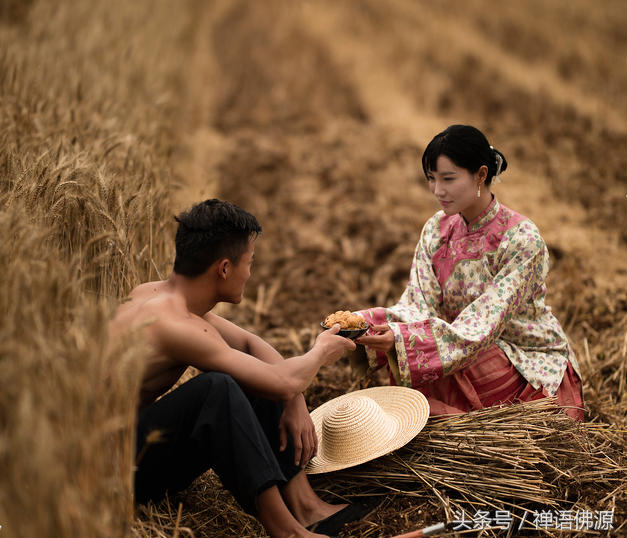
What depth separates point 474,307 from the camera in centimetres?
244

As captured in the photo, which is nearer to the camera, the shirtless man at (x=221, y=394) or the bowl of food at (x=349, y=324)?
the shirtless man at (x=221, y=394)

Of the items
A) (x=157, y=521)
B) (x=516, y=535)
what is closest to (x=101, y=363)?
(x=157, y=521)

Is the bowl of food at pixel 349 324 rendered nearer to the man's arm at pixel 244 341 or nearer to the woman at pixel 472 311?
the woman at pixel 472 311

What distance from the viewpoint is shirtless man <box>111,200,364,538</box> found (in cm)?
187

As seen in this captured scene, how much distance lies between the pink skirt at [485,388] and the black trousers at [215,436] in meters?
0.91

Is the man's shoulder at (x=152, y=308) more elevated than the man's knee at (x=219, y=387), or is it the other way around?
the man's shoulder at (x=152, y=308)

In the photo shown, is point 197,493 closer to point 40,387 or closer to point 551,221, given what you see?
point 40,387

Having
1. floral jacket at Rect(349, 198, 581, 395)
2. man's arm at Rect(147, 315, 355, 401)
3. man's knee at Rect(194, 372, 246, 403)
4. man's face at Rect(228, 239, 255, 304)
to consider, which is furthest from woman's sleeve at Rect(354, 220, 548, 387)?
man's knee at Rect(194, 372, 246, 403)

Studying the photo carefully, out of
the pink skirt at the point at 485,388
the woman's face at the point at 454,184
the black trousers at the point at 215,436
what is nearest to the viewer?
the black trousers at the point at 215,436

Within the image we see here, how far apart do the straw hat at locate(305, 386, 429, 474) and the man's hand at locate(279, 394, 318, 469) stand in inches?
5.8

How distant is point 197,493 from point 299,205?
4186 mm

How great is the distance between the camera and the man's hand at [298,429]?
2107mm

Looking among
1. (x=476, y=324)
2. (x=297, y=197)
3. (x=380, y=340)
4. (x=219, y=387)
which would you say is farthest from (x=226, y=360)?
(x=297, y=197)

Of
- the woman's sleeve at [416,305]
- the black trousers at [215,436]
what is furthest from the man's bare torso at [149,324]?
the woman's sleeve at [416,305]
